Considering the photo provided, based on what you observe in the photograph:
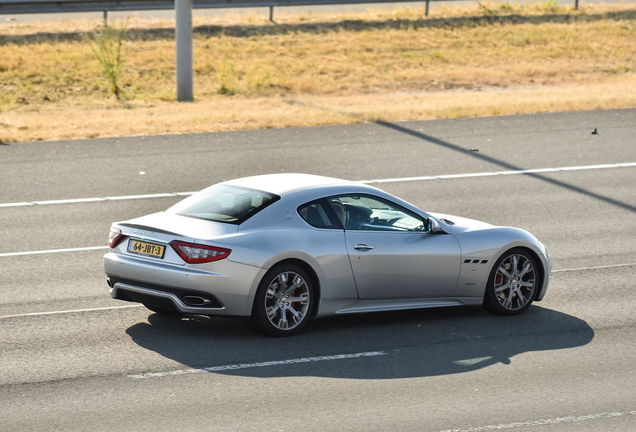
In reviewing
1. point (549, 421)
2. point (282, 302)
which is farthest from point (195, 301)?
point (549, 421)

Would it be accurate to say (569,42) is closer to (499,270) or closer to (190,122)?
(190,122)

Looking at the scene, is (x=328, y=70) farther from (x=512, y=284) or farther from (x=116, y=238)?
(x=116, y=238)

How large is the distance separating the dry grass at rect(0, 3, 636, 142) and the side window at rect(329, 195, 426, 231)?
12.2m

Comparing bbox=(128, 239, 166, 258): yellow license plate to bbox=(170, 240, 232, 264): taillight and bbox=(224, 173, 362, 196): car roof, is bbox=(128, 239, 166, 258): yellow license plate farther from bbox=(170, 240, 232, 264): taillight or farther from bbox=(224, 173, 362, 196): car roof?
bbox=(224, 173, 362, 196): car roof

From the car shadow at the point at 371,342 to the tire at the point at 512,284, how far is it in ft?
0.41

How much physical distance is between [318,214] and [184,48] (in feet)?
55.5

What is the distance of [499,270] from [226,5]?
25342 mm

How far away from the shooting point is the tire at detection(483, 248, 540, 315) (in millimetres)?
9430

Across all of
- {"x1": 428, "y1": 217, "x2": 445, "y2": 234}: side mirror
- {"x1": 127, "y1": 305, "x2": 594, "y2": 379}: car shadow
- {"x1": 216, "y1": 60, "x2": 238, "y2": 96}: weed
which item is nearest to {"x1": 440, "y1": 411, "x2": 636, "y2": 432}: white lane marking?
{"x1": 127, "y1": 305, "x2": 594, "y2": 379}: car shadow

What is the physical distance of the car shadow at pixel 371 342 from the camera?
25.2 feet

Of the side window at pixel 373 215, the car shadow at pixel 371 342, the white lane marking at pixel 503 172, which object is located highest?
the side window at pixel 373 215

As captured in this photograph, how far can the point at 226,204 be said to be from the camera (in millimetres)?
8680

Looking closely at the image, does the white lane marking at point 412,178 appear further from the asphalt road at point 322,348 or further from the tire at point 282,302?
the tire at point 282,302

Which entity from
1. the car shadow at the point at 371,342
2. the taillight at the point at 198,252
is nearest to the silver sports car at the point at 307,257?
the taillight at the point at 198,252
